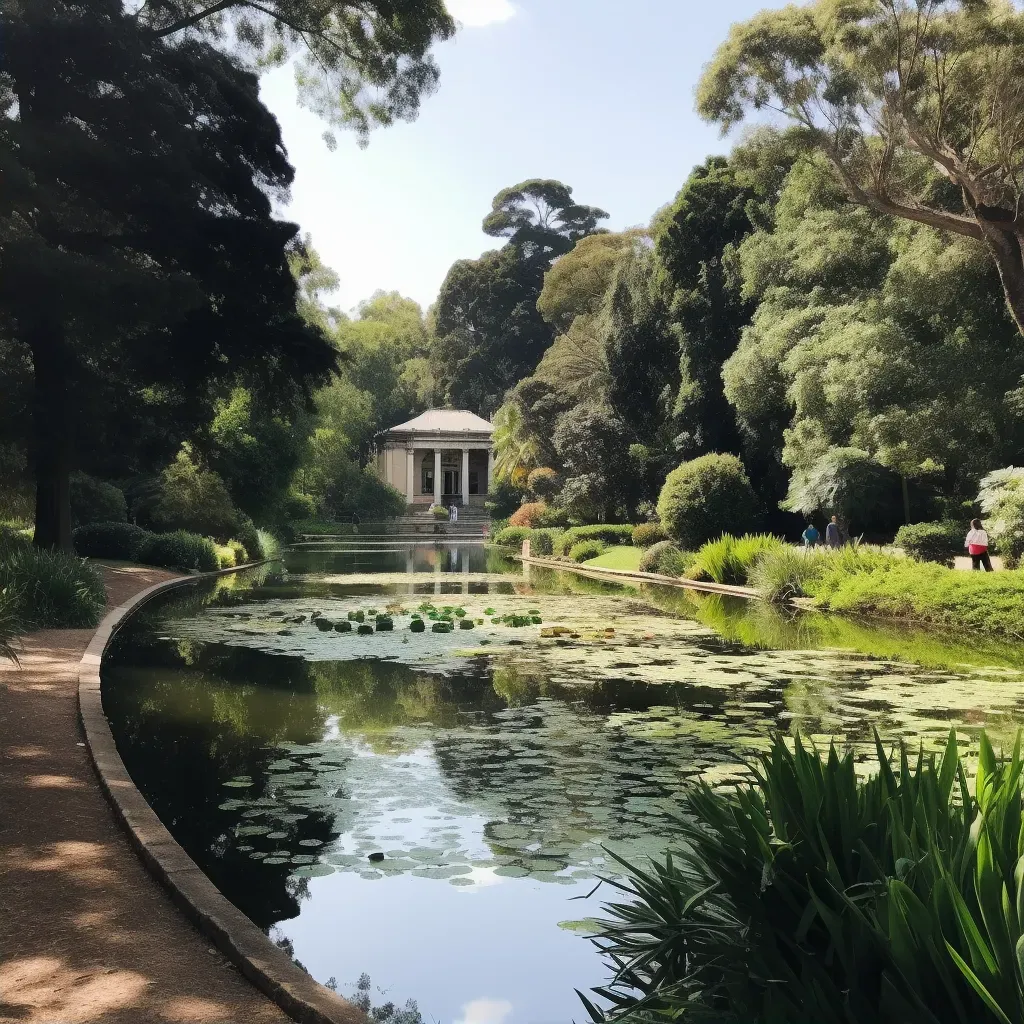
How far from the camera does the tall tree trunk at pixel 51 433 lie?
56.3 feet

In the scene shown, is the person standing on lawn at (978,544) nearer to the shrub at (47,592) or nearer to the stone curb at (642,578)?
the stone curb at (642,578)

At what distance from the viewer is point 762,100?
78.7 ft

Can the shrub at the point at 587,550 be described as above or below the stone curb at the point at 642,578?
above

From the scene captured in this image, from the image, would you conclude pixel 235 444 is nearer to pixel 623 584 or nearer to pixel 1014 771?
pixel 623 584

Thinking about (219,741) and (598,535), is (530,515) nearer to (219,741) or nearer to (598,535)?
(598,535)

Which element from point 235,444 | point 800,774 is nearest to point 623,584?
point 235,444

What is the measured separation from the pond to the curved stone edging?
31 cm

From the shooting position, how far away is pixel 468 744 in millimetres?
8234

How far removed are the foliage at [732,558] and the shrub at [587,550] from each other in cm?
839

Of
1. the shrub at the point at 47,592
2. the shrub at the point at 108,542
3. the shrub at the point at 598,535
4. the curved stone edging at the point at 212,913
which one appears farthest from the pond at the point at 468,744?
the shrub at the point at 598,535

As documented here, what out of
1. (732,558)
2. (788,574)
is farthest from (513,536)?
(788,574)

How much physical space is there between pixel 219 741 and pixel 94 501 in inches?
861

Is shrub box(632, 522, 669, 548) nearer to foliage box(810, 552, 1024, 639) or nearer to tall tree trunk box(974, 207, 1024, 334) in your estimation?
foliage box(810, 552, 1024, 639)

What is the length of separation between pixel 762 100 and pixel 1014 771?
920 inches
